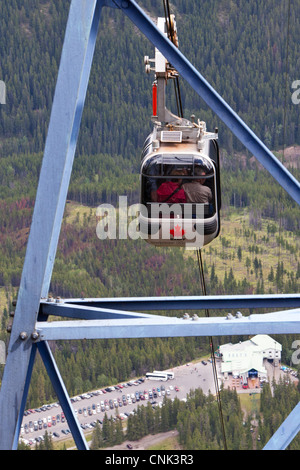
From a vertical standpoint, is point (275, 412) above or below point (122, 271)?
below

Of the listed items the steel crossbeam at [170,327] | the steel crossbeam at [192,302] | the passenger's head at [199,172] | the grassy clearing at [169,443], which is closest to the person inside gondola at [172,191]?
the passenger's head at [199,172]

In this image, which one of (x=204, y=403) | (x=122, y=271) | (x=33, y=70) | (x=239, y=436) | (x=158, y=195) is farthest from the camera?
(x=33, y=70)

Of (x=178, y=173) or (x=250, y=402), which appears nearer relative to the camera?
(x=178, y=173)

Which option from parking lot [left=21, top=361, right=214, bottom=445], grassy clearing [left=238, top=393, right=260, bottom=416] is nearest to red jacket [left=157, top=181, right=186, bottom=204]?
grassy clearing [left=238, top=393, right=260, bottom=416]

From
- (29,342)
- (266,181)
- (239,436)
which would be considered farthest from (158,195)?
(266,181)

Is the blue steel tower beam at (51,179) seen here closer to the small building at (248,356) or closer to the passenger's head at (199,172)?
the passenger's head at (199,172)

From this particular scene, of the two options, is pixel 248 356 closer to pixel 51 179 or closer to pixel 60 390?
pixel 60 390

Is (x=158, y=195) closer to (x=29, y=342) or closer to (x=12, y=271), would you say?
(x=29, y=342)

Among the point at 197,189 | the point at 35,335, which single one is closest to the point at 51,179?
the point at 35,335
